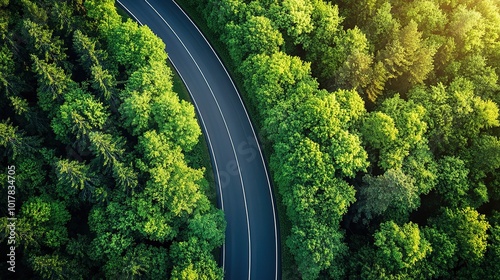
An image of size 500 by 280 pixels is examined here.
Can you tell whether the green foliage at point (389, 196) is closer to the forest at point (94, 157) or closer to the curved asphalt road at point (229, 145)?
the curved asphalt road at point (229, 145)

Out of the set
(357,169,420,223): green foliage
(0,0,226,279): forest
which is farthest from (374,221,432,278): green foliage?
(0,0,226,279): forest

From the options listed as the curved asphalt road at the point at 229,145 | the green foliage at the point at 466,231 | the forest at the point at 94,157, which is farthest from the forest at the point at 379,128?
the forest at the point at 94,157

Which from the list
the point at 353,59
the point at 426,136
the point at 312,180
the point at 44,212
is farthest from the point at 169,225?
the point at 426,136

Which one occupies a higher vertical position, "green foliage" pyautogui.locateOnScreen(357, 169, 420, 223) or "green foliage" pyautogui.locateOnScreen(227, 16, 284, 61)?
"green foliage" pyautogui.locateOnScreen(227, 16, 284, 61)

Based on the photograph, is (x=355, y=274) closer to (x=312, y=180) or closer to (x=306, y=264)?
(x=306, y=264)

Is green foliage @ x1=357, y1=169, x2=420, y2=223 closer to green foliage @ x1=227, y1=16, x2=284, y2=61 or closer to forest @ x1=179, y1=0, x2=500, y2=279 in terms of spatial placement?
forest @ x1=179, y1=0, x2=500, y2=279
